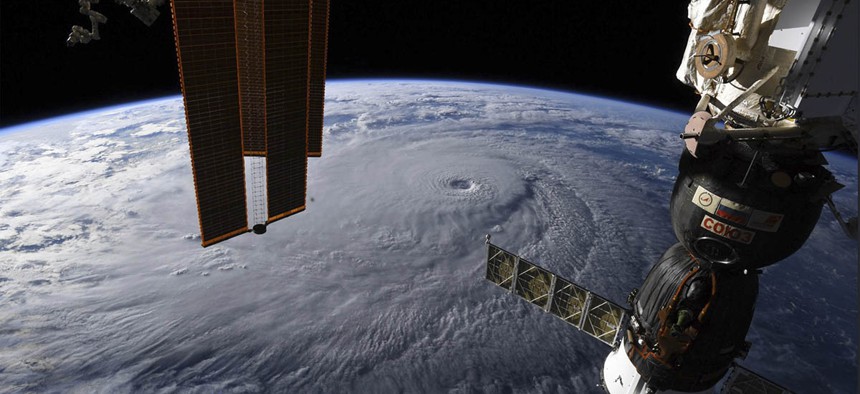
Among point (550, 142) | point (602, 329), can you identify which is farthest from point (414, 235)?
point (550, 142)

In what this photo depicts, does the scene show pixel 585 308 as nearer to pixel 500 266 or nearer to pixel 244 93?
pixel 500 266

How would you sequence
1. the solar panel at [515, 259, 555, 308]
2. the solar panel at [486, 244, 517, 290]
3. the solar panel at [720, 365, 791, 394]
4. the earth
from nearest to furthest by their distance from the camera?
the solar panel at [720, 365, 791, 394]
the solar panel at [515, 259, 555, 308]
the solar panel at [486, 244, 517, 290]
the earth

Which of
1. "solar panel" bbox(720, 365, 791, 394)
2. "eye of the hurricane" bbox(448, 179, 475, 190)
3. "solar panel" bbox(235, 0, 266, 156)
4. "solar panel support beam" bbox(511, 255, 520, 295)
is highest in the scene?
"solar panel" bbox(235, 0, 266, 156)

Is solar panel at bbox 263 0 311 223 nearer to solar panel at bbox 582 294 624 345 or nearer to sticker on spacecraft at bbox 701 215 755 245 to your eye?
solar panel at bbox 582 294 624 345

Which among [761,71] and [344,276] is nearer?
[761,71]

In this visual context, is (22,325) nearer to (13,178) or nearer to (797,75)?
(13,178)

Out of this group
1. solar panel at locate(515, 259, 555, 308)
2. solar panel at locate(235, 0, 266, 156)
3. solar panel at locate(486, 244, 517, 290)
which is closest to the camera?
solar panel at locate(235, 0, 266, 156)

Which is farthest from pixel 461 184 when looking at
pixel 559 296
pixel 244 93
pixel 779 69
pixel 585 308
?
pixel 779 69

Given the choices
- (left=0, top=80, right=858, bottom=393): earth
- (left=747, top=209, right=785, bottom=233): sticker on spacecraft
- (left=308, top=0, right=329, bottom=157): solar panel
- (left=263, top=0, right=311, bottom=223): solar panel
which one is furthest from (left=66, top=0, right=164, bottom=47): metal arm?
(left=747, top=209, right=785, bottom=233): sticker on spacecraft
